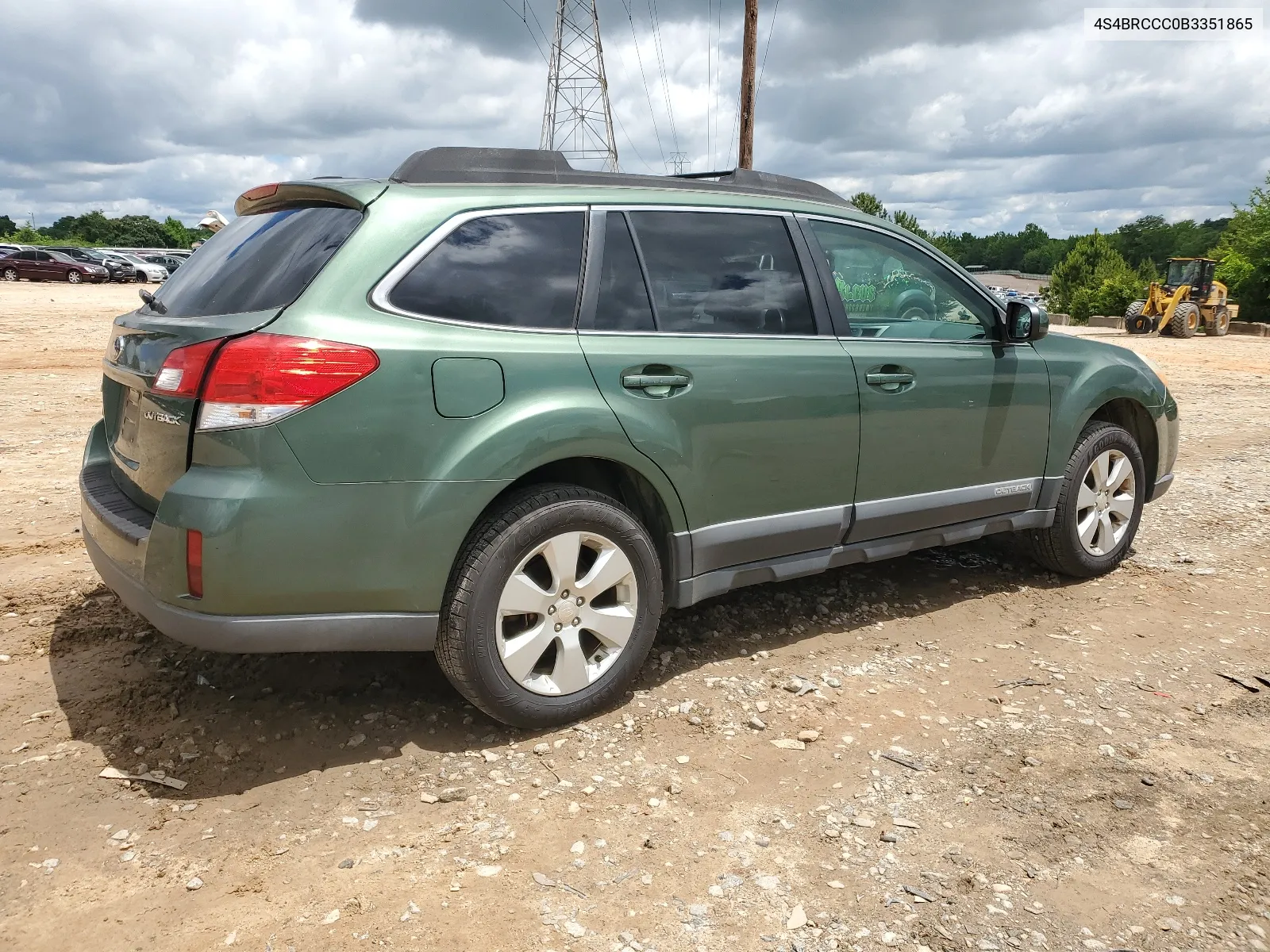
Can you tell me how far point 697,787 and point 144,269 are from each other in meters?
53.0

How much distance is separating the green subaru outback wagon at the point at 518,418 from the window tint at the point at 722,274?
0.01 m

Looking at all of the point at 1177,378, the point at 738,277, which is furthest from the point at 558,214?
the point at 1177,378

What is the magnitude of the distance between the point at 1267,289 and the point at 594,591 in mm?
38659

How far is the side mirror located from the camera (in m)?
4.57

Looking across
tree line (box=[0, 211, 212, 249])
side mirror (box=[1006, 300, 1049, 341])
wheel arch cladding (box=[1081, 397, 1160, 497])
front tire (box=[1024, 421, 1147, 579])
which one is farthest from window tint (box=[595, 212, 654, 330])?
tree line (box=[0, 211, 212, 249])

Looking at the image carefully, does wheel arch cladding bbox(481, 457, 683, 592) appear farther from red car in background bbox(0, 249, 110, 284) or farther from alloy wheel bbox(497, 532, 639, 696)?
red car in background bbox(0, 249, 110, 284)

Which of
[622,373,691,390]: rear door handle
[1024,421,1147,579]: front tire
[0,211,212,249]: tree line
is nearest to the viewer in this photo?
[622,373,691,390]: rear door handle

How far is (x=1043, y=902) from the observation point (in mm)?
2617

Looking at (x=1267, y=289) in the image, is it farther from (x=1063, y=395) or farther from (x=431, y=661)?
(x=431, y=661)

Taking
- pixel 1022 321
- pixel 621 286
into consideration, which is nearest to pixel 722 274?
pixel 621 286

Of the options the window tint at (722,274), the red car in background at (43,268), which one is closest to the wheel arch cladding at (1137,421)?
the window tint at (722,274)

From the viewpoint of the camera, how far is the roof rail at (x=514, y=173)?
3402mm

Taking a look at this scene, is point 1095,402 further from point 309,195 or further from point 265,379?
point 265,379

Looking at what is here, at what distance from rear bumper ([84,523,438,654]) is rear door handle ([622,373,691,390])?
3.29ft
